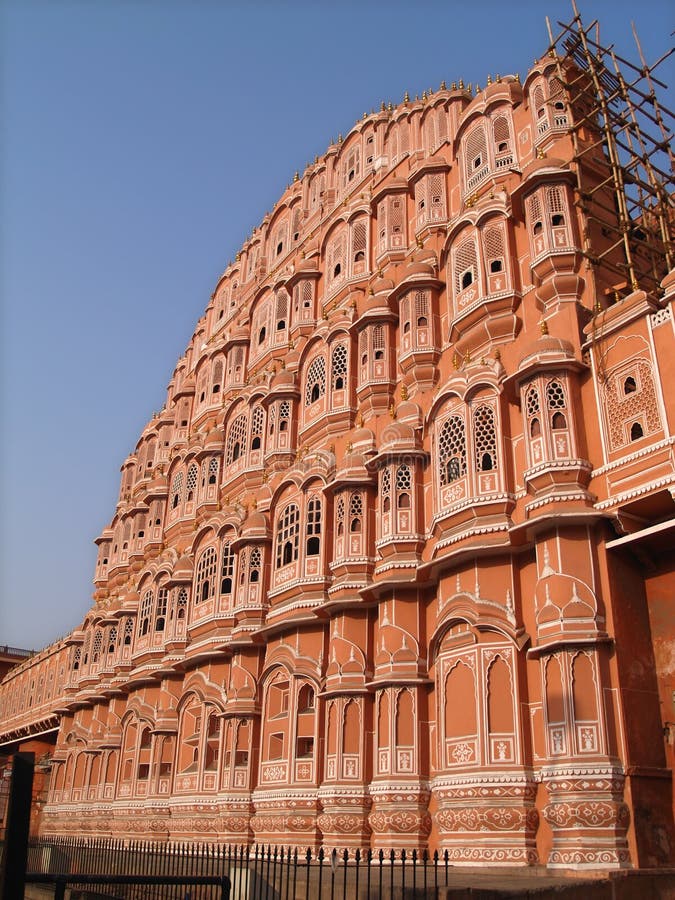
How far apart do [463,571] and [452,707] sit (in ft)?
9.17

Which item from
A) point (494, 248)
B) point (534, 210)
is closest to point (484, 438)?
point (494, 248)

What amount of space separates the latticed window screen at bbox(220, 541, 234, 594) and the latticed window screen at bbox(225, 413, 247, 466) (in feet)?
13.9

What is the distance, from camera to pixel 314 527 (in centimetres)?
2348

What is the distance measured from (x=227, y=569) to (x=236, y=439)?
568 cm

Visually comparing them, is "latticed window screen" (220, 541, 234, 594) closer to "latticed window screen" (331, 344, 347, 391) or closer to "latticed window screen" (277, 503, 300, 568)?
"latticed window screen" (277, 503, 300, 568)

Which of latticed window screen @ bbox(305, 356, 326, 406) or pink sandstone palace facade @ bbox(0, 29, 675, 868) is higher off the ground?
latticed window screen @ bbox(305, 356, 326, 406)

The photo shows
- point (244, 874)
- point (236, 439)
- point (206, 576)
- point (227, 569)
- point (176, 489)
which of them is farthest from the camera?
point (176, 489)

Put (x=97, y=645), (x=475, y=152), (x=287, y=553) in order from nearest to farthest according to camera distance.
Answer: (x=287, y=553) < (x=475, y=152) < (x=97, y=645)

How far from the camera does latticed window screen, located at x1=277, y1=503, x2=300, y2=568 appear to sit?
24016mm

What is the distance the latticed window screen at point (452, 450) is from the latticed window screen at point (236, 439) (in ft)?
39.4

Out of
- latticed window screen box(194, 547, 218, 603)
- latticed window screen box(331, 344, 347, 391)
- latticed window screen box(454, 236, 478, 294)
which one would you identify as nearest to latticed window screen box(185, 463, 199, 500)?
latticed window screen box(194, 547, 218, 603)

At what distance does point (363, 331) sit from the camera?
83.8 feet

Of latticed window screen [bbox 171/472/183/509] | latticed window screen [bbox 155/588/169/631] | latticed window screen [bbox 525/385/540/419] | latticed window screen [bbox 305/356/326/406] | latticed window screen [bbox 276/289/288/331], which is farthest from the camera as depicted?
latticed window screen [bbox 171/472/183/509]

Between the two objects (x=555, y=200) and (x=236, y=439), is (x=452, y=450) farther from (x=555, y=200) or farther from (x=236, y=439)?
(x=236, y=439)
